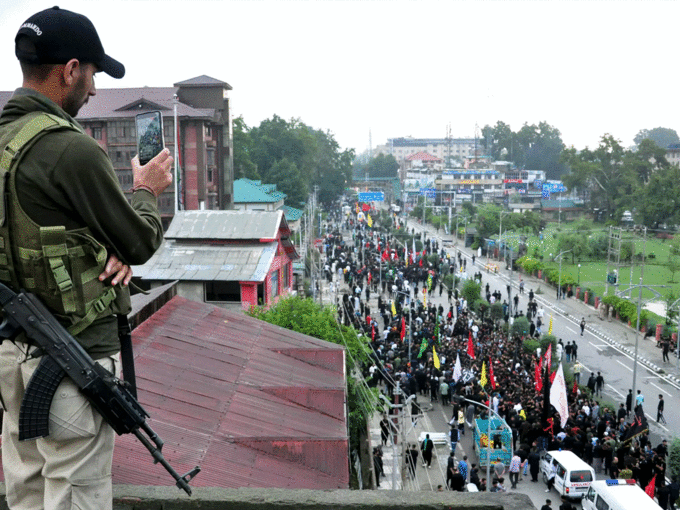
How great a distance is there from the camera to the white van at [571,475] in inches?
701

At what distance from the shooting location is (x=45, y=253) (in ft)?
8.72

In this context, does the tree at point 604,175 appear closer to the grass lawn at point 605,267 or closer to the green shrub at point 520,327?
the grass lawn at point 605,267

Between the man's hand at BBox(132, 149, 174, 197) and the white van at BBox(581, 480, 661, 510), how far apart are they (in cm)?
1392

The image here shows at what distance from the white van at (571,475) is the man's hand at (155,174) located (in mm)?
16602

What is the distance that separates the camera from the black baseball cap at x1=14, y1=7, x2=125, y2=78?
276 cm

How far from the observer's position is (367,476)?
18.0 meters

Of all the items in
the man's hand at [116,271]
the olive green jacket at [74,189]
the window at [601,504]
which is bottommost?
the window at [601,504]

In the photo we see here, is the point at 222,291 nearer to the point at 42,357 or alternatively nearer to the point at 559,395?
the point at 559,395

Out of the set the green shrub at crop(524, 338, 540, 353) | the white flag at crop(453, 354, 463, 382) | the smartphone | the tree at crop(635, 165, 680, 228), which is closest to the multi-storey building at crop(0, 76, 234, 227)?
the green shrub at crop(524, 338, 540, 353)

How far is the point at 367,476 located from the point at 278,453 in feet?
34.9

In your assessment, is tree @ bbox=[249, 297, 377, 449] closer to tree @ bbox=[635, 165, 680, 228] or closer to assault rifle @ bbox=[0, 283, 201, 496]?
assault rifle @ bbox=[0, 283, 201, 496]

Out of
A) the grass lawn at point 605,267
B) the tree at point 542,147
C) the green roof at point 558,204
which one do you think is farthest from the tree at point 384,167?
the grass lawn at point 605,267

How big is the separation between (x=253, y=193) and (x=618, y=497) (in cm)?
4794

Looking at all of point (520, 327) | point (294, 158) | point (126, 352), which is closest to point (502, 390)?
point (520, 327)
